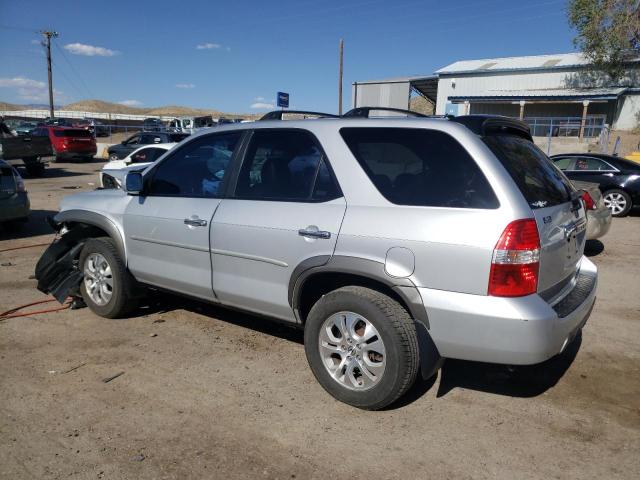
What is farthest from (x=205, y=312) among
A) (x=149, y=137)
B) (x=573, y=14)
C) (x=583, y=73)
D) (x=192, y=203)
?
(x=583, y=73)

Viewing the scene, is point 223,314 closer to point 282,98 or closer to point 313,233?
point 313,233

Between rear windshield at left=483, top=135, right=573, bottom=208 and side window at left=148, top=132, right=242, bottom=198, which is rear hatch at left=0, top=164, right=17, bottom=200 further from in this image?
rear windshield at left=483, top=135, right=573, bottom=208

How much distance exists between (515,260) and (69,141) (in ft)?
87.0

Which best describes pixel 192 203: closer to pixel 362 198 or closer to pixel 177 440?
pixel 362 198

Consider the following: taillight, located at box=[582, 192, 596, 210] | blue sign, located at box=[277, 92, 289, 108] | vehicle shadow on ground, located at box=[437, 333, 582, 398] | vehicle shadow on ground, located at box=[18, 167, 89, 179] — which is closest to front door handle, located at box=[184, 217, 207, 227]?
vehicle shadow on ground, located at box=[437, 333, 582, 398]

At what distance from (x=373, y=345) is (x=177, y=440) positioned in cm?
129

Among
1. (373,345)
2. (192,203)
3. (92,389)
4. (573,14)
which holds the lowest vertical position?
(92,389)

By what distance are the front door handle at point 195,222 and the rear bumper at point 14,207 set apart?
599 cm

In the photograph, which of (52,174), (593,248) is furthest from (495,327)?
(52,174)

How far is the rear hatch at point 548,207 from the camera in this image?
9.60 ft

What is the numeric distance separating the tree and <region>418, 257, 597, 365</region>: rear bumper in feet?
104

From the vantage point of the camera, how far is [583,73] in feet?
115

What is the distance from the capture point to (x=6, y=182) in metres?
8.54

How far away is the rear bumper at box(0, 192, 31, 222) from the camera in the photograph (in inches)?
331
